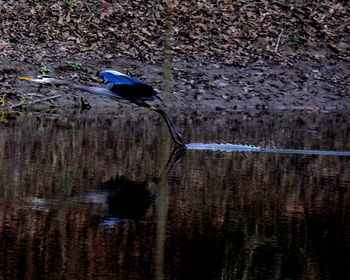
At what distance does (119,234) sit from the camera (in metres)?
6.20

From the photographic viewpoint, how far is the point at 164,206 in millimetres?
7355

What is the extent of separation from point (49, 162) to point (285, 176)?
2312 millimetres

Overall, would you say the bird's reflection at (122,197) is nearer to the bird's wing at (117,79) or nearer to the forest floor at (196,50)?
the bird's wing at (117,79)

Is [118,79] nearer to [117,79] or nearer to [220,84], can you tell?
[117,79]

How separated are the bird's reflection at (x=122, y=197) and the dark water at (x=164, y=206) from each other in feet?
0.04

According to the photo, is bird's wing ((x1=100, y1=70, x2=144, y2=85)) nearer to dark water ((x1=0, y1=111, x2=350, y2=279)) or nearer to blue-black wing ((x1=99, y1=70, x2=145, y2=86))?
blue-black wing ((x1=99, y1=70, x2=145, y2=86))

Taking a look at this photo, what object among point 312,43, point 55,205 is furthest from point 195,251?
point 312,43

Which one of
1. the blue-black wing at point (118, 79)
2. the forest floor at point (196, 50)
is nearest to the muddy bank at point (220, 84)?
the forest floor at point (196, 50)

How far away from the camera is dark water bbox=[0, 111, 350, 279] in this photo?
5.46 metres

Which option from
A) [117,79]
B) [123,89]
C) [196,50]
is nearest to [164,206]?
[117,79]

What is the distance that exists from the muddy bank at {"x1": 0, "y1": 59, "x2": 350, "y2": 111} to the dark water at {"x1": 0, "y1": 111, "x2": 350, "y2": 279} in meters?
3.08

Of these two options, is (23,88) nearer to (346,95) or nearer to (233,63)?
(233,63)

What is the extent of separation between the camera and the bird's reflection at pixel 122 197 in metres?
6.89

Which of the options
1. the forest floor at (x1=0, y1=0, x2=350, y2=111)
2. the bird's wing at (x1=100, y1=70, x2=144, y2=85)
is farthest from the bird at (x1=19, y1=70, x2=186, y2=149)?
the forest floor at (x1=0, y1=0, x2=350, y2=111)
